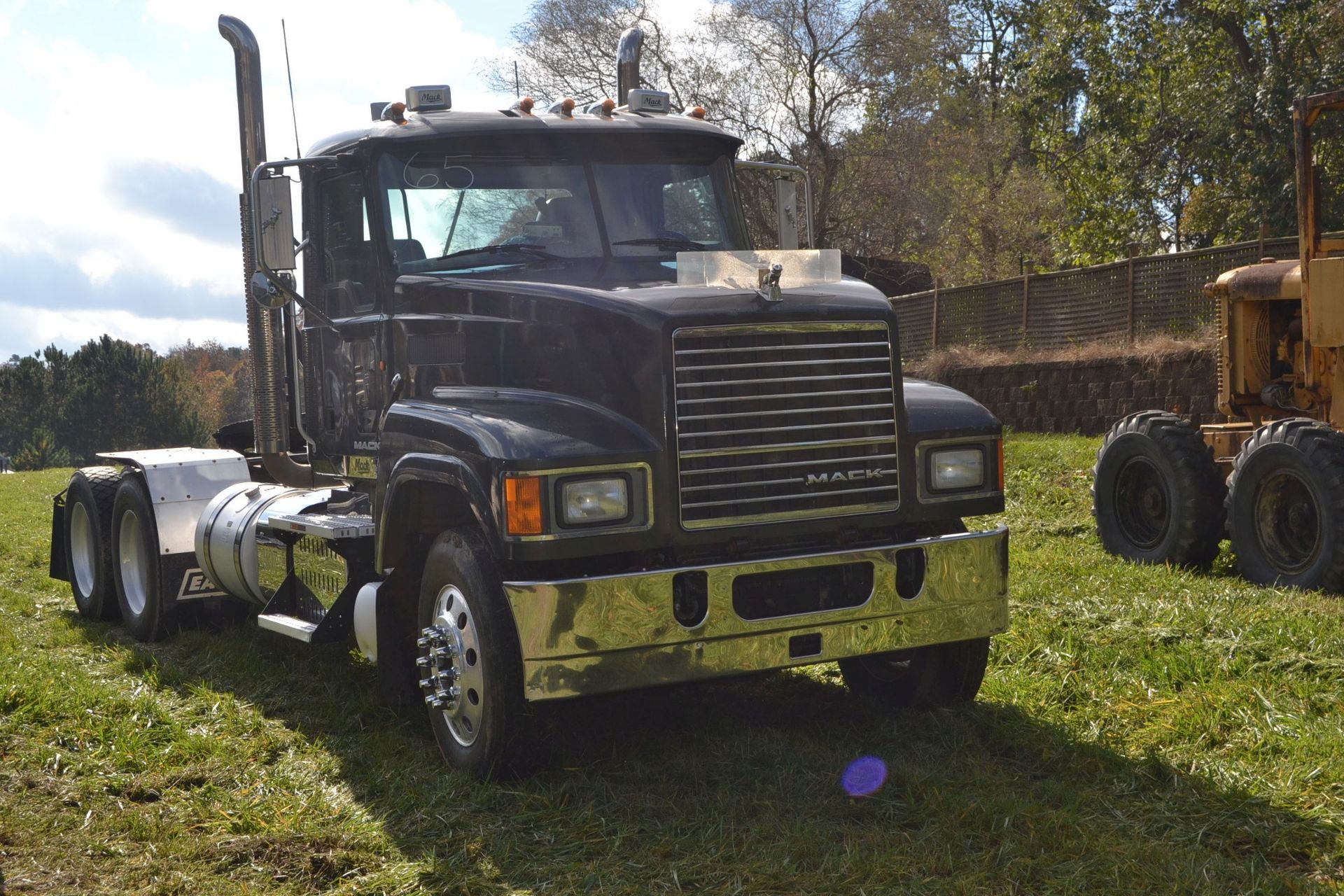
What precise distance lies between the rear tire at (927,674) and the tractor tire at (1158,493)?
3809mm

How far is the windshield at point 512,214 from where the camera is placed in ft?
19.9

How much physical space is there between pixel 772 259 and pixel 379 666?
232 cm

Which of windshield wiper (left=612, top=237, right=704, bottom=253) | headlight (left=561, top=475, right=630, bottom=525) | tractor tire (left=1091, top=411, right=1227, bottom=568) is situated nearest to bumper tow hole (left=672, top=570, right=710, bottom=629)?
headlight (left=561, top=475, right=630, bottom=525)

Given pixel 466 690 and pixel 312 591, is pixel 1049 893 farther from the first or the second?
pixel 312 591

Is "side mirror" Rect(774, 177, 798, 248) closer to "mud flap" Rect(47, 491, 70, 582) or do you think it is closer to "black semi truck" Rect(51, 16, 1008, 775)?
"black semi truck" Rect(51, 16, 1008, 775)

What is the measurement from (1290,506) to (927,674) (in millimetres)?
3818

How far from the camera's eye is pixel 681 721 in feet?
20.1

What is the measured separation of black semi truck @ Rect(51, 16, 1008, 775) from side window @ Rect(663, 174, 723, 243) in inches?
0.7

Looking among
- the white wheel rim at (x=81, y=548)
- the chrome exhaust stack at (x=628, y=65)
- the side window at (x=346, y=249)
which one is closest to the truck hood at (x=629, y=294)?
the side window at (x=346, y=249)

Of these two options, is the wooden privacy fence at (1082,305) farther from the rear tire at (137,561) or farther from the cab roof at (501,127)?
the cab roof at (501,127)

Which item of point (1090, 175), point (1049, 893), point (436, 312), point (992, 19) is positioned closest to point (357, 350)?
point (436, 312)

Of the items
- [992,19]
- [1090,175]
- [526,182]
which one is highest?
[992,19]

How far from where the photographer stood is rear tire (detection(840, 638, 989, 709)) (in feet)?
19.5

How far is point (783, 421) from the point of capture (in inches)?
202
